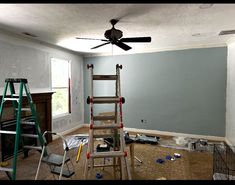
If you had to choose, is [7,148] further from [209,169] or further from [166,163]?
[209,169]

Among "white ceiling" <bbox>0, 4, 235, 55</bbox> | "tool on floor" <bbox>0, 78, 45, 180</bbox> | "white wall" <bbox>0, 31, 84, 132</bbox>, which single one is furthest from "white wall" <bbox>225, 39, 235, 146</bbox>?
"white wall" <bbox>0, 31, 84, 132</bbox>

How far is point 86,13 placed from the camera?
91.7 inches

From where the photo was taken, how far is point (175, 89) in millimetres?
4758

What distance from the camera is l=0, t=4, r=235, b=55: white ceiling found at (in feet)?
7.03

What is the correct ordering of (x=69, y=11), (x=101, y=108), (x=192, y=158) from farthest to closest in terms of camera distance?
(x=101, y=108) < (x=192, y=158) < (x=69, y=11)

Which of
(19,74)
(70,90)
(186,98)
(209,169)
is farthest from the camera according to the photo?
(70,90)

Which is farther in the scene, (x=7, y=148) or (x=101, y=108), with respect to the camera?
(x=101, y=108)

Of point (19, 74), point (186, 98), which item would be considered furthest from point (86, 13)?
point (186, 98)

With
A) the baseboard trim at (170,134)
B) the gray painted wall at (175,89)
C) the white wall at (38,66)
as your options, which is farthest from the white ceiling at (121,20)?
the baseboard trim at (170,134)

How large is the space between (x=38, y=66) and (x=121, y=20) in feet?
8.24

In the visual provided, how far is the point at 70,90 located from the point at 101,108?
3.83 feet

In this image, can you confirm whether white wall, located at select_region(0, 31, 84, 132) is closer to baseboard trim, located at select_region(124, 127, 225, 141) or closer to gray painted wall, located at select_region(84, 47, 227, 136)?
gray painted wall, located at select_region(84, 47, 227, 136)

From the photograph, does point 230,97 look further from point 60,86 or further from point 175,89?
point 60,86

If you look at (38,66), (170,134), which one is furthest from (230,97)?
(38,66)
